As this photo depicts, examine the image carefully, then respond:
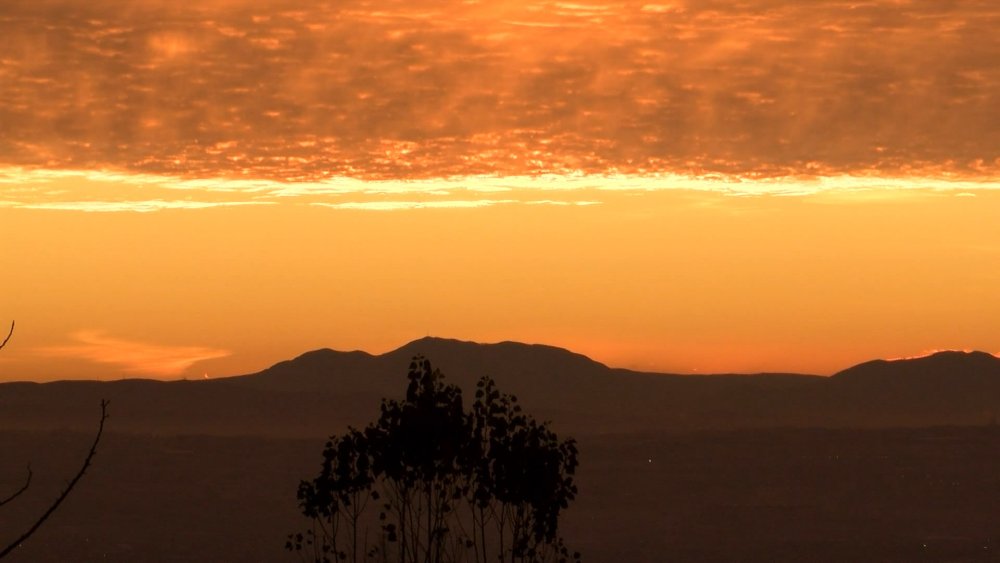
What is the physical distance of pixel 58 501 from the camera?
31.9 feet

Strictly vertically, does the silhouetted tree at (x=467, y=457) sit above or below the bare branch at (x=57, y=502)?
above

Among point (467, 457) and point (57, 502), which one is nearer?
point (57, 502)

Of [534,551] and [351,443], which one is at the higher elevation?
[351,443]

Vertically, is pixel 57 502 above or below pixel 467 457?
below

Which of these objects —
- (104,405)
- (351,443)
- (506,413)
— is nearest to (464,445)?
(506,413)

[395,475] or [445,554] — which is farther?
[445,554]

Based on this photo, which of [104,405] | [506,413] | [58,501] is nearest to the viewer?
[58,501]

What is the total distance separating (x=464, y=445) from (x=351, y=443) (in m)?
3.88

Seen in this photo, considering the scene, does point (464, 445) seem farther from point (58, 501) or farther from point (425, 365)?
point (58, 501)

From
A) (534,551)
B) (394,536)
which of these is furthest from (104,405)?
(534,551)

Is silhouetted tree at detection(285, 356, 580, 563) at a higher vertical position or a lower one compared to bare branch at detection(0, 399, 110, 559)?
higher

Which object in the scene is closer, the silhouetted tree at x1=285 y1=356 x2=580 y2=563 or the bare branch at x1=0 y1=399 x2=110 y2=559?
the bare branch at x1=0 y1=399 x2=110 y2=559

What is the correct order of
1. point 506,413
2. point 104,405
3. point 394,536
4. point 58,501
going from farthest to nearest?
1. point 506,413
2. point 394,536
3. point 104,405
4. point 58,501

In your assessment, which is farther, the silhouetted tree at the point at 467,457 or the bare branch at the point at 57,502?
the silhouetted tree at the point at 467,457
